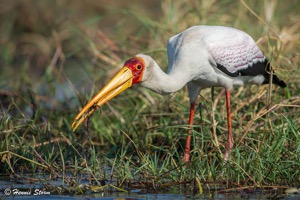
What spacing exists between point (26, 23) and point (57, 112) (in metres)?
5.40

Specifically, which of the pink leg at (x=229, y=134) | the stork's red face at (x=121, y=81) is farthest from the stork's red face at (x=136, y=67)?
the pink leg at (x=229, y=134)

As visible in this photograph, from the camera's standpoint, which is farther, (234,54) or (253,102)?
(253,102)

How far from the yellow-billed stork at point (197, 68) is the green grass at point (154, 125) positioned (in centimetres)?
19

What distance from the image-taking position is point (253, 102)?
7879 mm

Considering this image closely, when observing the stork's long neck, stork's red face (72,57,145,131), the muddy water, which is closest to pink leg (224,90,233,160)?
the muddy water

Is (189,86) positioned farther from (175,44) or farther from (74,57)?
(74,57)

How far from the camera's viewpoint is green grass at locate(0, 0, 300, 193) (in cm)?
609

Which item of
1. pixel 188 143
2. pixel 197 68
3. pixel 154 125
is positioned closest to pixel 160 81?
pixel 197 68

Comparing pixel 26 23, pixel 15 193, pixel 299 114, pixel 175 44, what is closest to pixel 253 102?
pixel 299 114

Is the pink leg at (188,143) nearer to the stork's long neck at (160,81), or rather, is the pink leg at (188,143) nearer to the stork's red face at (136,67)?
the stork's long neck at (160,81)

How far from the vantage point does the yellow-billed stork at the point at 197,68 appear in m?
6.50

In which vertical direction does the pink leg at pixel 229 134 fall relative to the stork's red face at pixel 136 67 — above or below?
below

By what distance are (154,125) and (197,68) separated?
135 centimetres

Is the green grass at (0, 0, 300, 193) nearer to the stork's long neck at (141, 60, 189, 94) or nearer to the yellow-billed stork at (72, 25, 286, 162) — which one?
the yellow-billed stork at (72, 25, 286, 162)
